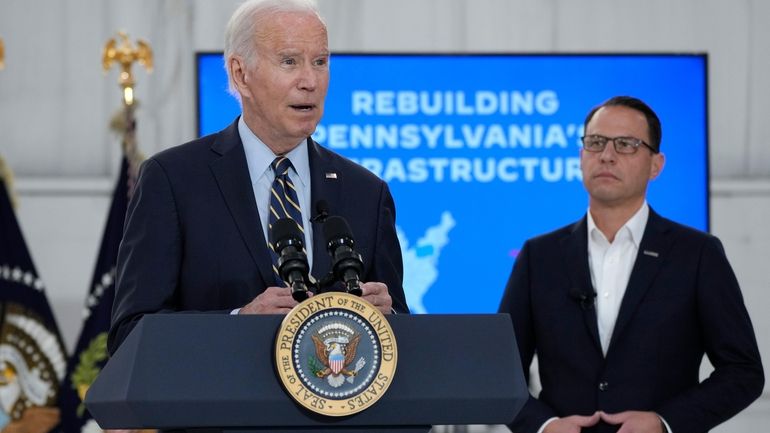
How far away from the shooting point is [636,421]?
3.22 m

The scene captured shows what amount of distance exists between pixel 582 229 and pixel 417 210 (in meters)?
1.88

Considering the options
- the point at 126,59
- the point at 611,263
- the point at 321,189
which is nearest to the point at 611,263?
the point at 611,263

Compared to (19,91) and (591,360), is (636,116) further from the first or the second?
(19,91)

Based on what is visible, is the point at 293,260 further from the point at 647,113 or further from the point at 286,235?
the point at 647,113

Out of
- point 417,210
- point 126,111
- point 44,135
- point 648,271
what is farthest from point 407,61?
point 648,271

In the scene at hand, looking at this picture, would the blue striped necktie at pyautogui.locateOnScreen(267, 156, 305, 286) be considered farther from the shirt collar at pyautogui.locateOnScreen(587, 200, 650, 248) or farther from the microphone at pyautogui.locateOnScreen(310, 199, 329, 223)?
the shirt collar at pyautogui.locateOnScreen(587, 200, 650, 248)

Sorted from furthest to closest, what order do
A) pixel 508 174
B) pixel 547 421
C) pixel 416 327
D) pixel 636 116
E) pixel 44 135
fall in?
pixel 44 135 < pixel 508 174 < pixel 636 116 < pixel 547 421 < pixel 416 327

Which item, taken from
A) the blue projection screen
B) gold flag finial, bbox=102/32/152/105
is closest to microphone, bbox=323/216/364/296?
gold flag finial, bbox=102/32/152/105

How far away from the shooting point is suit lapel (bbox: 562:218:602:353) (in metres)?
3.38

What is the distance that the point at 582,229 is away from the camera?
3566mm

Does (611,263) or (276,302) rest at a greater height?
(276,302)

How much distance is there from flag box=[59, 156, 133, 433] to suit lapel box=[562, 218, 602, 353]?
225 centimetres

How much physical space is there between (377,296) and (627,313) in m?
1.57

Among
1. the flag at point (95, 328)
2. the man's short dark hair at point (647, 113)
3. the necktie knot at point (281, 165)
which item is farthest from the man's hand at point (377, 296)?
the flag at point (95, 328)
